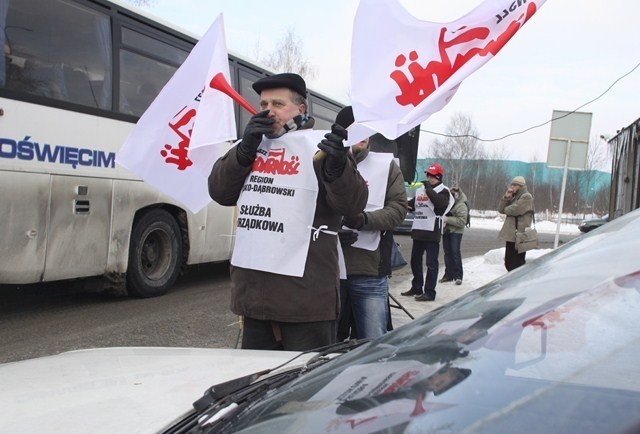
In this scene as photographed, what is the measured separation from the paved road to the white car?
10.4 feet

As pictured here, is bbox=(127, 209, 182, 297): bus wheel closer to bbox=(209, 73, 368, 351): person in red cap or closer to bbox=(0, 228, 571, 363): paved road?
bbox=(0, 228, 571, 363): paved road

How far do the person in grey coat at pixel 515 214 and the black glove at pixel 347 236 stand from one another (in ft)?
15.5

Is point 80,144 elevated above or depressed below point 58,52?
below

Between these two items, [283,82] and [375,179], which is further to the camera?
[375,179]

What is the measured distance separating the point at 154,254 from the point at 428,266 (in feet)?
12.4

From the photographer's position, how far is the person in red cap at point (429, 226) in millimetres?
7559

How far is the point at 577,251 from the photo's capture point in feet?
5.45

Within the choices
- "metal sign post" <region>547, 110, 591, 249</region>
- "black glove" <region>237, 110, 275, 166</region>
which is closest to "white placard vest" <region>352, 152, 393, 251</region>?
"black glove" <region>237, 110, 275, 166</region>

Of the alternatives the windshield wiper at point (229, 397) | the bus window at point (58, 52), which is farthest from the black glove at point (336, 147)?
the bus window at point (58, 52)

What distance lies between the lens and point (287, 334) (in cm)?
257

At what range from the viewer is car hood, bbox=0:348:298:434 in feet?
4.86

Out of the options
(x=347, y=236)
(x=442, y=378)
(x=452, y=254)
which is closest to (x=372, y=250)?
Answer: (x=347, y=236)

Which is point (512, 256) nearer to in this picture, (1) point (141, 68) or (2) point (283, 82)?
(1) point (141, 68)

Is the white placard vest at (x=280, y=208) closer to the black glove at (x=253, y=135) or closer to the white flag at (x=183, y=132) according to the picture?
the black glove at (x=253, y=135)
